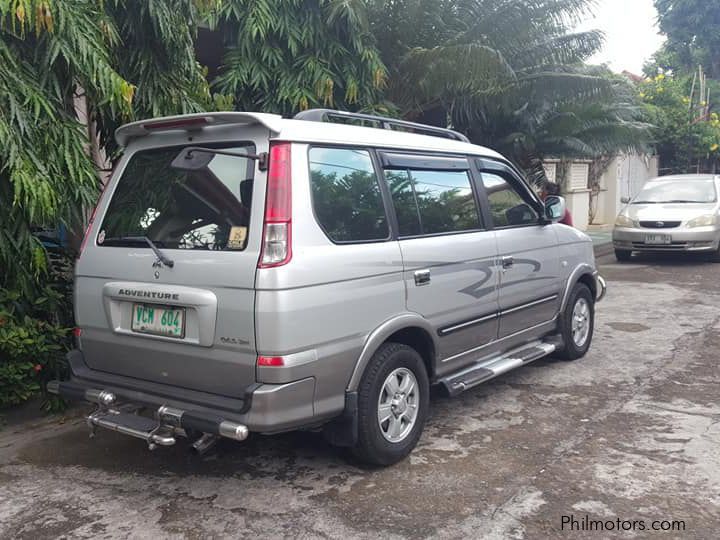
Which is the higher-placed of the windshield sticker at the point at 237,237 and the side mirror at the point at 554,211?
the side mirror at the point at 554,211

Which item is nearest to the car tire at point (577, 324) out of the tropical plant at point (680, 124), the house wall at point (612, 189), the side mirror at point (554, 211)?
the side mirror at point (554, 211)

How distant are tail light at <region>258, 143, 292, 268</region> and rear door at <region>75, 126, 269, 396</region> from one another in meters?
0.05

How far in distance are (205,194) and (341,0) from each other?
167 inches

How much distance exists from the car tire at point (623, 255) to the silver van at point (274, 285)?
9.10 meters

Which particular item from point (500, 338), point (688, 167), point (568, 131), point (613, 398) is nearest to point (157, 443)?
point (500, 338)

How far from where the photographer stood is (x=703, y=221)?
11930mm

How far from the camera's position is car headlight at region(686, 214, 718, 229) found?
11.9 metres

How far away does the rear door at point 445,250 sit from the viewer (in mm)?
4137

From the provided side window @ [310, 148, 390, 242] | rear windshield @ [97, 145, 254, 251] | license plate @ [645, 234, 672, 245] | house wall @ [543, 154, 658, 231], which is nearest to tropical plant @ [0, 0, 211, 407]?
rear windshield @ [97, 145, 254, 251]

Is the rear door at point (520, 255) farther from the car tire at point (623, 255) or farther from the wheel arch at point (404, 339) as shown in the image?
the car tire at point (623, 255)

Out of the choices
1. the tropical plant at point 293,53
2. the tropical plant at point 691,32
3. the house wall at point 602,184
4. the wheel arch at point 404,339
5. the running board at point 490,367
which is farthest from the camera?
the tropical plant at point 691,32

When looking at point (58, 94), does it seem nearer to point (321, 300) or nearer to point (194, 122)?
point (194, 122)

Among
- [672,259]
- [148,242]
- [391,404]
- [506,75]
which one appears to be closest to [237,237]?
[148,242]

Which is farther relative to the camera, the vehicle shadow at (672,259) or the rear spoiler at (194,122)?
the vehicle shadow at (672,259)
